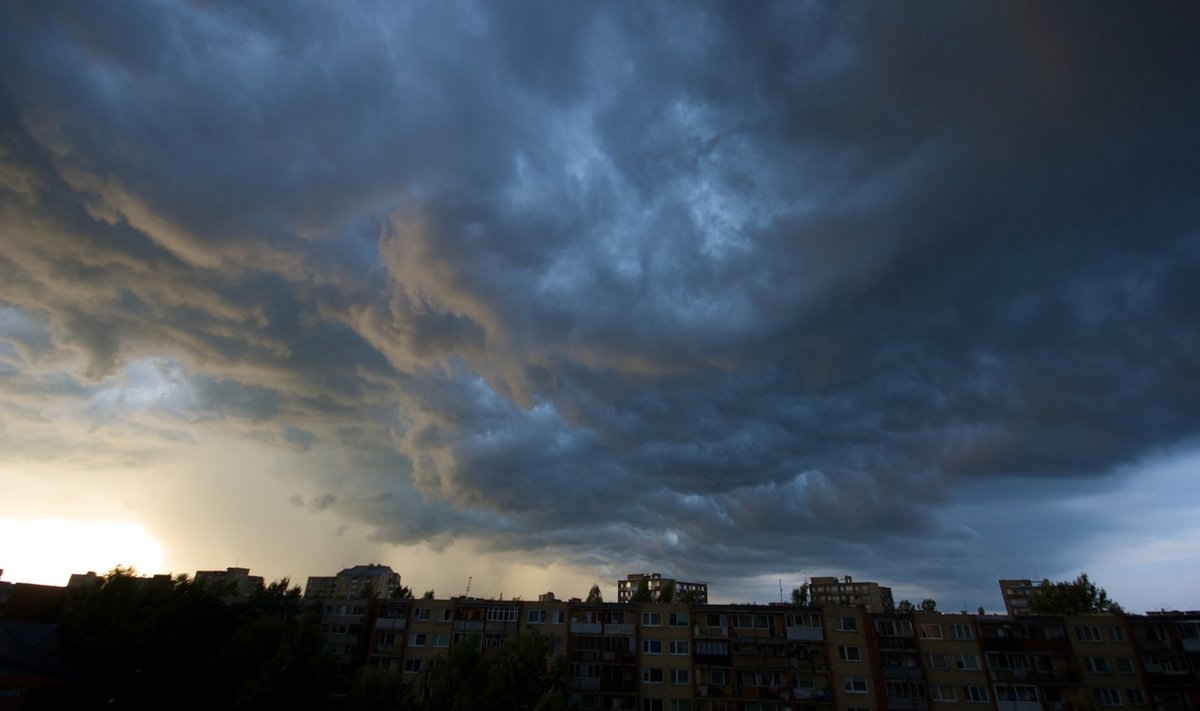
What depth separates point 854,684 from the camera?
7219 cm

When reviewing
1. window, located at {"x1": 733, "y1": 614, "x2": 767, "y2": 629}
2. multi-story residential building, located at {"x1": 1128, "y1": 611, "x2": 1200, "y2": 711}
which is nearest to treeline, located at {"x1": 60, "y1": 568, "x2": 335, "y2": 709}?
window, located at {"x1": 733, "y1": 614, "x2": 767, "y2": 629}

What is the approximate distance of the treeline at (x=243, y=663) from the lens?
6206 centimetres

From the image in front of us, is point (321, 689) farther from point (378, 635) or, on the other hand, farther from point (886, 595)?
point (886, 595)

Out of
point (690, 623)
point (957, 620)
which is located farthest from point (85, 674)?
point (957, 620)

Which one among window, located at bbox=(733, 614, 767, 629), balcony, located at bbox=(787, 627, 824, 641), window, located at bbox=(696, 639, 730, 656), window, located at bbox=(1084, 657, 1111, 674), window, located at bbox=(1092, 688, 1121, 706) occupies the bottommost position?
window, located at bbox=(1092, 688, 1121, 706)

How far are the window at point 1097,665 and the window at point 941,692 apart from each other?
17831 millimetres

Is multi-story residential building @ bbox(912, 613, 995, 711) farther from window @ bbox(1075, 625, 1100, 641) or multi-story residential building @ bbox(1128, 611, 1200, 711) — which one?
multi-story residential building @ bbox(1128, 611, 1200, 711)

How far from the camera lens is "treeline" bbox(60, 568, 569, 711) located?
62.1m

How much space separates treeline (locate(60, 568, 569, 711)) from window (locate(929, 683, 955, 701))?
46488 mm

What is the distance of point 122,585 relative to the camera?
275ft

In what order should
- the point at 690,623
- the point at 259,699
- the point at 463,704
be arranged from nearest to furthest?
1. the point at 463,704
2. the point at 259,699
3. the point at 690,623

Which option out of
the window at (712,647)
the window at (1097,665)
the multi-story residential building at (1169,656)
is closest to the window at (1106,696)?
the window at (1097,665)

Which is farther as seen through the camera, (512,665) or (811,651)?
(811,651)

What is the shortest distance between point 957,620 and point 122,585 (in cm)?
11757
